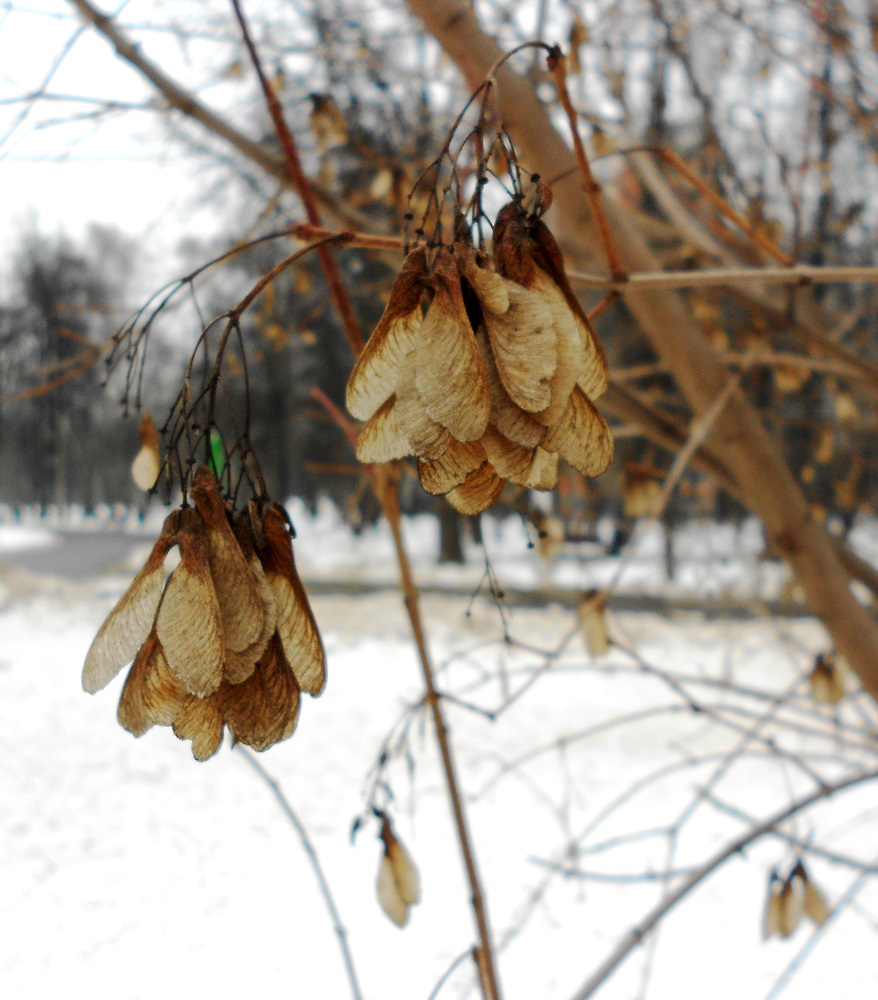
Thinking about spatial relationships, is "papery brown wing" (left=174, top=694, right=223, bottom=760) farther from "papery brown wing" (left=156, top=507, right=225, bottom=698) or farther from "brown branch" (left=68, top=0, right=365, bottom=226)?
"brown branch" (left=68, top=0, right=365, bottom=226)

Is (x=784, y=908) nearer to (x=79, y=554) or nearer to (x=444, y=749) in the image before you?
(x=444, y=749)

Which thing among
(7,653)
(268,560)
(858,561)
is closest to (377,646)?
(7,653)

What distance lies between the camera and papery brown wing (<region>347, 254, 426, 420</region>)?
0.61ft

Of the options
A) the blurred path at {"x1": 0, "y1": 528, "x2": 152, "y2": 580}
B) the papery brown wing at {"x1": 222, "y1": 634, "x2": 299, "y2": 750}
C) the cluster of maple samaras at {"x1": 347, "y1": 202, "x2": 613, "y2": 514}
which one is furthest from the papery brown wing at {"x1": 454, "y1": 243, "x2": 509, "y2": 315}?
the blurred path at {"x1": 0, "y1": 528, "x2": 152, "y2": 580}

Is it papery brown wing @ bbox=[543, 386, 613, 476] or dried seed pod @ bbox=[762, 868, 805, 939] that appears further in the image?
dried seed pod @ bbox=[762, 868, 805, 939]

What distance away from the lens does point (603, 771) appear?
4.44ft

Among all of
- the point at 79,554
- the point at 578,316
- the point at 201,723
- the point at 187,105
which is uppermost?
the point at 187,105

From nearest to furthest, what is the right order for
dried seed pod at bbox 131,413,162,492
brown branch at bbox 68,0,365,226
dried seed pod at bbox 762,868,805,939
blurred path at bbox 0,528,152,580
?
1. dried seed pod at bbox 131,413,162,492
2. brown branch at bbox 68,0,365,226
3. dried seed pod at bbox 762,868,805,939
4. blurred path at bbox 0,528,152,580

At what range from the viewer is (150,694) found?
203mm

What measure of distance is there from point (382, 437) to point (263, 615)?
6cm

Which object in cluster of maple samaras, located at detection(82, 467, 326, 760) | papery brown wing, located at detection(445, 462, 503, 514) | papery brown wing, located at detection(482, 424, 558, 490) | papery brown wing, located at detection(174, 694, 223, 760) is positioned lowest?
papery brown wing, located at detection(174, 694, 223, 760)

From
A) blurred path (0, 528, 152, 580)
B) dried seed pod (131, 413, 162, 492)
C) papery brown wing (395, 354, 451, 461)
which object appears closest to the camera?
papery brown wing (395, 354, 451, 461)

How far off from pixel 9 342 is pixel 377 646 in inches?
41.7

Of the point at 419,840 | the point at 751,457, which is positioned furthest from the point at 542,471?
the point at 419,840
